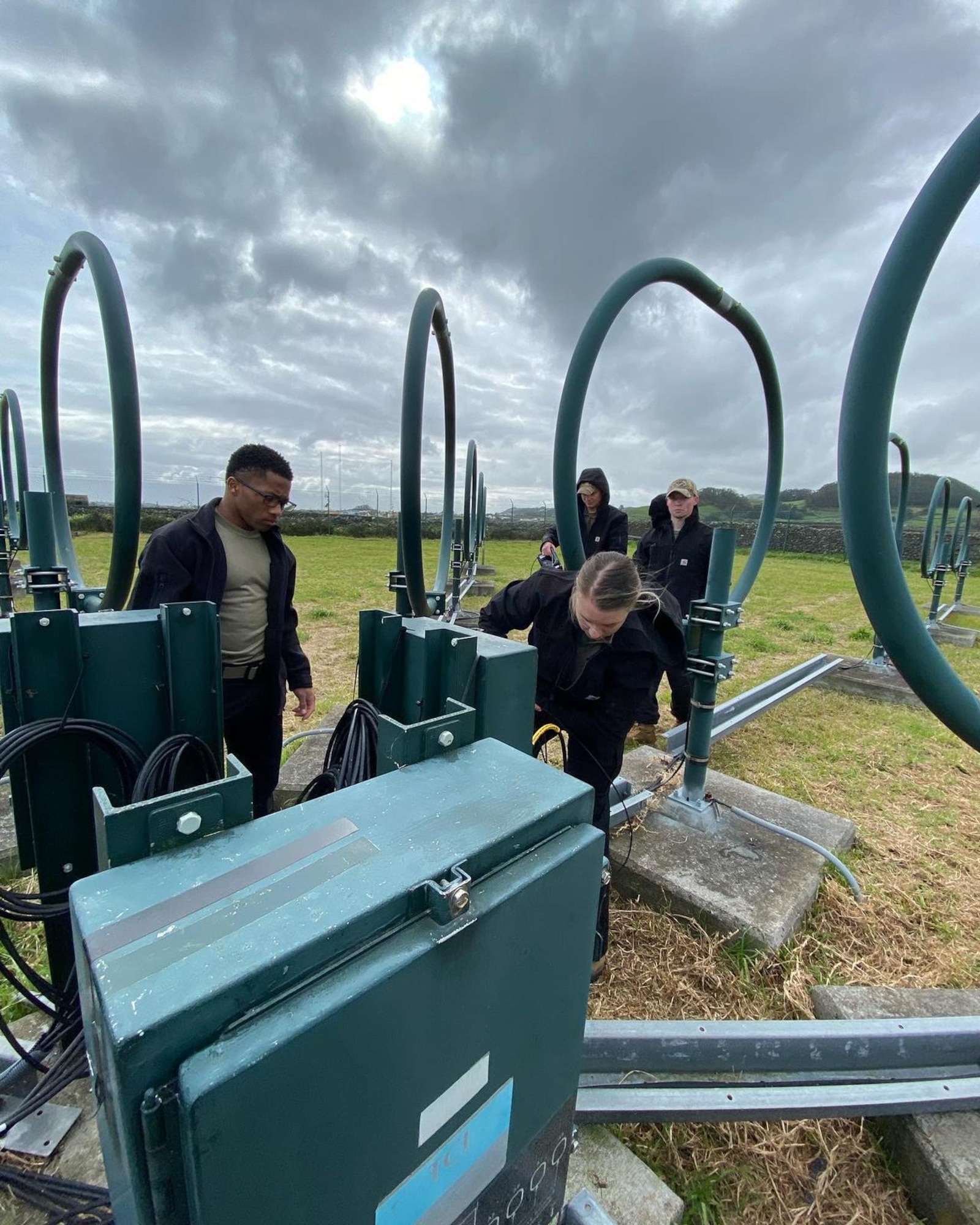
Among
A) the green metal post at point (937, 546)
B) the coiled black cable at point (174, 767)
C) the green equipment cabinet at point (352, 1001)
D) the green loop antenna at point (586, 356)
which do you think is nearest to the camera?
the green equipment cabinet at point (352, 1001)

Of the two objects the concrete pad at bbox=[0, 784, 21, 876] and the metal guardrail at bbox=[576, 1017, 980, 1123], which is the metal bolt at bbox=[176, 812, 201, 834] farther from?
the concrete pad at bbox=[0, 784, 21, 876]

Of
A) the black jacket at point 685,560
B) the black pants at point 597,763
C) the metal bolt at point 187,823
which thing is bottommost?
the black pants at point 597,763

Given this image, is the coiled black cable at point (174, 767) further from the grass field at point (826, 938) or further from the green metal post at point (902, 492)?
the green metal post at point (902, 492)

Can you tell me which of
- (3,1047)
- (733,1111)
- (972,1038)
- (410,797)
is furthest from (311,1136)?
(972,1038)

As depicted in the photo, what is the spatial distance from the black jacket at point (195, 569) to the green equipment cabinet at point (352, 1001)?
1241 millimetres

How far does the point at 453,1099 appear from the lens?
0.71m

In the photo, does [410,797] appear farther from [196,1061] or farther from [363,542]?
[363,542]

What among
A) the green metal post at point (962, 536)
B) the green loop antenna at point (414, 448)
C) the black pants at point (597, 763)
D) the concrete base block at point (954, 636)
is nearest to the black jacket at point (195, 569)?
the green loop antenna at point (414, 448)

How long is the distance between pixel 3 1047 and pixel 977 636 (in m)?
9.04

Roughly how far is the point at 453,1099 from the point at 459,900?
285 millimetres

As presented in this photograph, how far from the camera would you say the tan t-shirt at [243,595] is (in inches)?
77.0

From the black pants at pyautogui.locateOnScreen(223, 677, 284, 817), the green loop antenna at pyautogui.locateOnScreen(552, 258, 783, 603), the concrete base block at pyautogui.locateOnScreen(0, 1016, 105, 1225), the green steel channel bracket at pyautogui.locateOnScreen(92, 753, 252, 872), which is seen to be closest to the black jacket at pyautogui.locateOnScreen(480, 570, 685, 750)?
the green loop antenna at pyautogui.locateOnScreen(552, 258, 783, 603)

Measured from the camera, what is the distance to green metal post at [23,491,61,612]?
172 cm

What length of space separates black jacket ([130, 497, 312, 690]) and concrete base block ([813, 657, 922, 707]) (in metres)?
4.55
